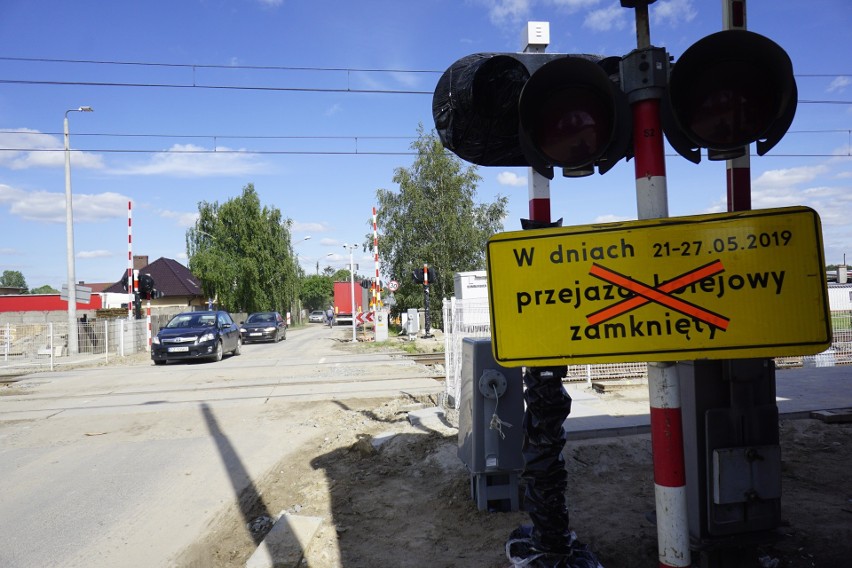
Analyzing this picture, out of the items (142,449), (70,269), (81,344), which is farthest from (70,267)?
(142,449)

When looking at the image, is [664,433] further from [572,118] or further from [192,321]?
[192,321]

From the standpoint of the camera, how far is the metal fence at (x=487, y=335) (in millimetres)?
7477

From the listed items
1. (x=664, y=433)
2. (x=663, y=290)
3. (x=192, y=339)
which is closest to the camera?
(x=663, y=290)

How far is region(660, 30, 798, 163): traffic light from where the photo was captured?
80.9 inches

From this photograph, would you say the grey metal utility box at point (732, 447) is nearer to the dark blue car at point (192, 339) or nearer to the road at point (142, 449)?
the road at point (142, 449)

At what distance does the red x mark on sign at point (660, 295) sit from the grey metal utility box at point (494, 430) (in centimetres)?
215

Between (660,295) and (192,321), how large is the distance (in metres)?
18.7

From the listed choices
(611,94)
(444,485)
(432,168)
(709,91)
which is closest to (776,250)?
(709,91)

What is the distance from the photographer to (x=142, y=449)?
22.9 ft

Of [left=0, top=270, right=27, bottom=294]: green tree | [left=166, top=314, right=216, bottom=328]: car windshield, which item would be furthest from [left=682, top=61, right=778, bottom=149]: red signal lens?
[left=0, top=270, right=27, bottom=294]: green tree

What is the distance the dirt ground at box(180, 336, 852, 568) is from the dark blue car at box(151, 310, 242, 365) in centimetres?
1238

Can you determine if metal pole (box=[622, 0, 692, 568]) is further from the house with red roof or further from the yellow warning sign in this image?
the house with red roof

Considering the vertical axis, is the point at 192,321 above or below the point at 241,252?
below

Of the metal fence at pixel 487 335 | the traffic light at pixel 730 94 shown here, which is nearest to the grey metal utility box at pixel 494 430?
the metal fence at pixel 487 335
